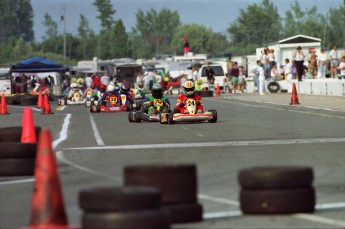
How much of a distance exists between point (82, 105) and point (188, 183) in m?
36.7

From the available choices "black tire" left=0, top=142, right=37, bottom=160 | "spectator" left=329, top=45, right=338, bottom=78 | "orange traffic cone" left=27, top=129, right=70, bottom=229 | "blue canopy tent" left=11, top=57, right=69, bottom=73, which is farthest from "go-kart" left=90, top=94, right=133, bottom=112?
"orange traffic cone" left=27, top=129, right=70, bottom=229

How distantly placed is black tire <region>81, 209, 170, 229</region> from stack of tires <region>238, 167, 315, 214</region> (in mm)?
1736

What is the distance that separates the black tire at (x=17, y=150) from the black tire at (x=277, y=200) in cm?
517

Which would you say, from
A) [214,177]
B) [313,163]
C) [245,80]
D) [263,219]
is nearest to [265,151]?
[313,163]

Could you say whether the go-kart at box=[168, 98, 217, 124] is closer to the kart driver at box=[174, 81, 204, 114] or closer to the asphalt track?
the kart driver at box=[174, 81, 204, 114]

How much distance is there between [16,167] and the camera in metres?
14.1

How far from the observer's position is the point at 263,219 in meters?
9.61

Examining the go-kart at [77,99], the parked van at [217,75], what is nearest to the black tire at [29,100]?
the go-kart at [77,99]

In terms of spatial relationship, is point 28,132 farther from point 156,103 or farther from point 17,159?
point 156,103

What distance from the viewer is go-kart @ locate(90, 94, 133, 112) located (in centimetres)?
3619

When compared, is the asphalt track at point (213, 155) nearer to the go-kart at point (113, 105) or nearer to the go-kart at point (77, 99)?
the go-kart at point (113, 105)

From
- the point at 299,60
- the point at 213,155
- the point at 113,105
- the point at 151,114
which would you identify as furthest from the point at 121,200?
the point at 299,60

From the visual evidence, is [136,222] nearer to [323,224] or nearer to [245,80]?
[323,224]

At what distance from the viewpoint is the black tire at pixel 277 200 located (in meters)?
9.45
